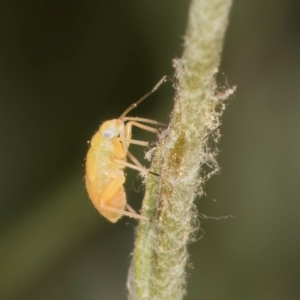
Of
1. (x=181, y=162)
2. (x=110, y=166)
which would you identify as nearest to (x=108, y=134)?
(x=110, y=166)

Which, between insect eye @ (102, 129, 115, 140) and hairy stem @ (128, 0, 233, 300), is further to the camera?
insect eye @ (102, 129, 115, 140)

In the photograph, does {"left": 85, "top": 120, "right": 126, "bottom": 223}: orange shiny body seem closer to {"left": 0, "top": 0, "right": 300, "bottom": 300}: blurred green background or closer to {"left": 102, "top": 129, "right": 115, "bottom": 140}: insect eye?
{"left": 102, "top": 129, "right": 115, "bottom": 140}: insect eye

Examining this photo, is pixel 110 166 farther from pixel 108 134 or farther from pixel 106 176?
pixel 108 134

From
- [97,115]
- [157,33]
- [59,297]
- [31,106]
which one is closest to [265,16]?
[157,33]

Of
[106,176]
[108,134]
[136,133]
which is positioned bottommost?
[106,176]

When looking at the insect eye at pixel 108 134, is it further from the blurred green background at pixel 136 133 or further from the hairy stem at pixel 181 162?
the hairy stem at pixel 181 162

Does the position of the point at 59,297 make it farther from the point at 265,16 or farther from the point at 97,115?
the point at 265,16

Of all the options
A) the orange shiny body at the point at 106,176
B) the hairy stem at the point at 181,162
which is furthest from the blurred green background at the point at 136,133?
the hairy stem at the point at 181,162

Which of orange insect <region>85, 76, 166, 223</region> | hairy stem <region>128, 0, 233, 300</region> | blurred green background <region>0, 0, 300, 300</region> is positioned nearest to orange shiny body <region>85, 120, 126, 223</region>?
orange insect <region>85, 76, 166, 223</region>
